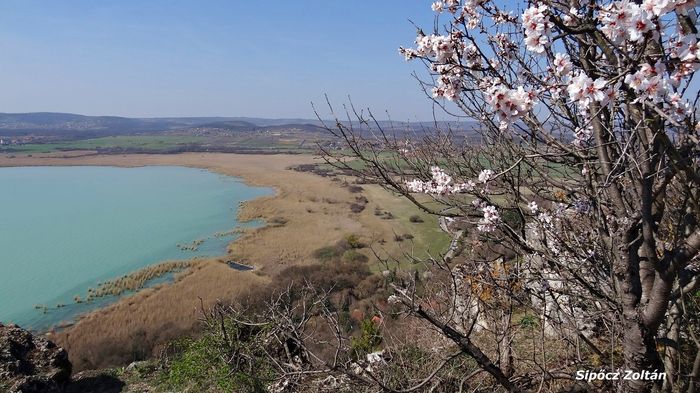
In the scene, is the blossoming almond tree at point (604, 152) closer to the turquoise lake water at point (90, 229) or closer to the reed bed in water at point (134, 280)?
the turquoise lake water at point (90, 229)

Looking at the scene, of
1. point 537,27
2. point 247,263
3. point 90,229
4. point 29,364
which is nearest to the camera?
point 537,27

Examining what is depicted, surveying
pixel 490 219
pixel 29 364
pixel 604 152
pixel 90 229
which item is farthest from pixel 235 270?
pixel 604 152

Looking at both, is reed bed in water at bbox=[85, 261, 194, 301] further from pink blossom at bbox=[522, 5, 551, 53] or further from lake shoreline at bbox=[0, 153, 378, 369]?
pink blossom at bbox=[522, 5, 551, 53]

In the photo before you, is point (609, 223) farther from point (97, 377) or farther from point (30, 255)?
point (30, 255)

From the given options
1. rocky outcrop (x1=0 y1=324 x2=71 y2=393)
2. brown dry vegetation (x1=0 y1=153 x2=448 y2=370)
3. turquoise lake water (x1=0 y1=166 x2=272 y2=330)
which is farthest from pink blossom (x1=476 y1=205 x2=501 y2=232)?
turquoise lake water (x1=0 y1=166 x2=272 y2=330)

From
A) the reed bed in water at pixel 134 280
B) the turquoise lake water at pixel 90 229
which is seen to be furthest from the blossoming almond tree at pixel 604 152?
the reed bed in water at pixel 134 280

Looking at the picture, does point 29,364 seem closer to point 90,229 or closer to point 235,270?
point 235,270
